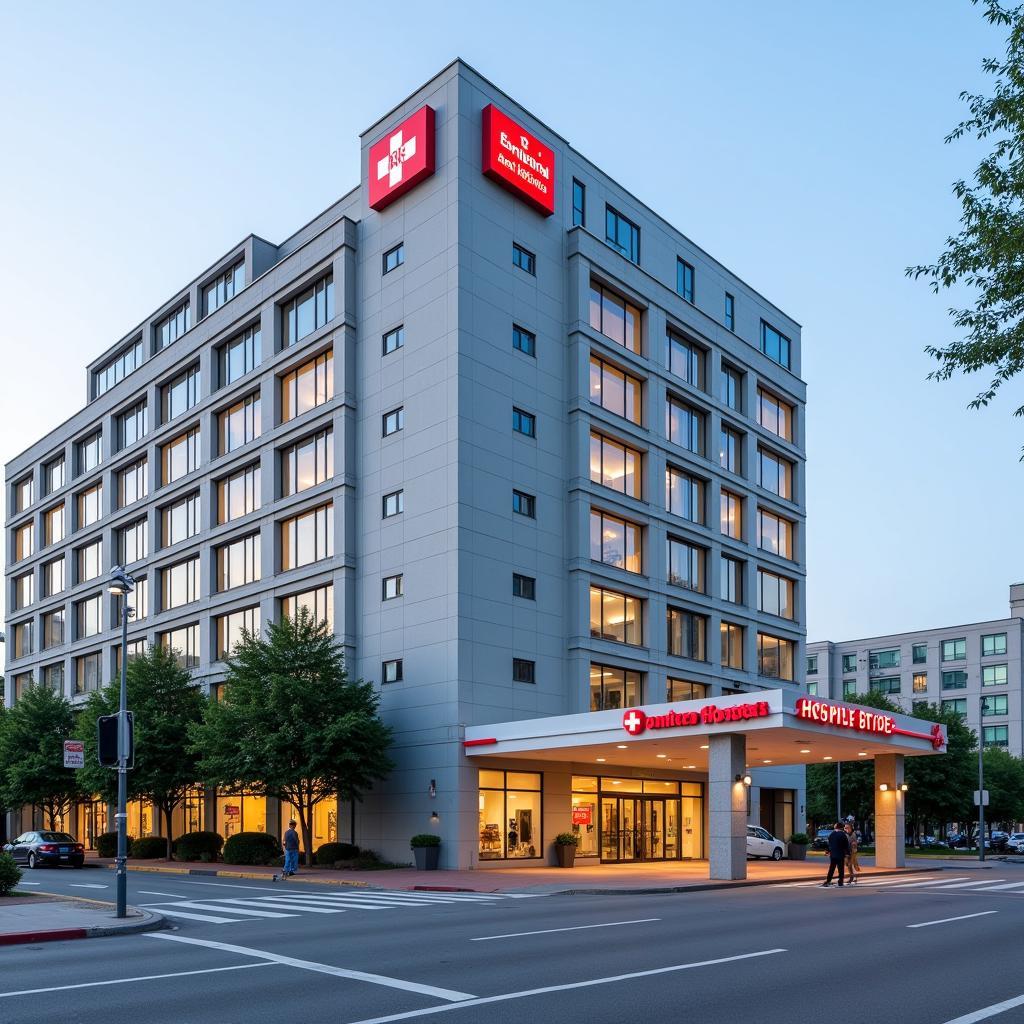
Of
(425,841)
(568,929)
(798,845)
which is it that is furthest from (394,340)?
(568,929)

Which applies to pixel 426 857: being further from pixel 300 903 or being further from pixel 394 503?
pixel 300 903

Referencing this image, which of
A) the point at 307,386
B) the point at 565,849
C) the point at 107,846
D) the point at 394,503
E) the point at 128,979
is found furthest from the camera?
the point at 107,846

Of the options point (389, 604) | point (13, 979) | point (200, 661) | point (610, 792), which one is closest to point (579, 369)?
point (389, 604)

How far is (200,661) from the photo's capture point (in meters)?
55.4

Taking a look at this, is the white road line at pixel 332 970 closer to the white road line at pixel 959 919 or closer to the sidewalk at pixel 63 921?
the sidewalk at pixel 63 921

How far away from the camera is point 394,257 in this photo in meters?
46.0

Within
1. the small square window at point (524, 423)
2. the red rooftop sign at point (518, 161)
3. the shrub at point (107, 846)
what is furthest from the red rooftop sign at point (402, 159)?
the shrub at point (107, 846)

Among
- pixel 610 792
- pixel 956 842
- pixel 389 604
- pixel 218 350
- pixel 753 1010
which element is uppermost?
pixel 218 350

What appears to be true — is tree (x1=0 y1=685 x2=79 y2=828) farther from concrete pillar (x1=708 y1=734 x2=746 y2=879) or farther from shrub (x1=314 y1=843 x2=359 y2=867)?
concrete pillar (x1=708 y1=734 x2=746 y2=879)

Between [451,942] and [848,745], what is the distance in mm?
27848

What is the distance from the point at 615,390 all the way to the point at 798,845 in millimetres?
22251

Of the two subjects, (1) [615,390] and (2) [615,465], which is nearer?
(2) [615,465]

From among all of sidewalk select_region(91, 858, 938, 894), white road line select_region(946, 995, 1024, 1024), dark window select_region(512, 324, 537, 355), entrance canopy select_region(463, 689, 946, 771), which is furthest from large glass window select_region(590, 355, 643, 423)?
white road line select_region(946, 995, 1024, 1024)

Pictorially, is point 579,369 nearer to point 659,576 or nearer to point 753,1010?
point 659,576
